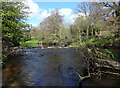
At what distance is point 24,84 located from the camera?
4441mm

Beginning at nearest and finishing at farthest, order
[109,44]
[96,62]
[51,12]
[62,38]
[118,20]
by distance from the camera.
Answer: [118,20], [96,62], [109,44], [62,38], [51,12]

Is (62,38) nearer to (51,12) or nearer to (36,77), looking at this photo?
(51,12)

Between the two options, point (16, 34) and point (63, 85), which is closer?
point (63, 85)

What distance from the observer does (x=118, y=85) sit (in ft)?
13.9

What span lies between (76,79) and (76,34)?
726 inches

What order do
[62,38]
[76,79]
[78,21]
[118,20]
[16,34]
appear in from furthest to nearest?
[78,21] < [62,38] < [16,34] < [118,20] < [76,79]

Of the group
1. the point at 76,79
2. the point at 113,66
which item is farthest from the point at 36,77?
the point at 113,66

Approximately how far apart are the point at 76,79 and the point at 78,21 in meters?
20.0

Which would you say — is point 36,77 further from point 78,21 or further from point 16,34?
point 78,21

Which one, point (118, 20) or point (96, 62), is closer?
point (118, 20)

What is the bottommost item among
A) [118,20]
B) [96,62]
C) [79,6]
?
[96,62]

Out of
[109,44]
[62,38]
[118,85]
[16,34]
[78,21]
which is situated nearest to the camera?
[118,85]

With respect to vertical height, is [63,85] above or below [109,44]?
below

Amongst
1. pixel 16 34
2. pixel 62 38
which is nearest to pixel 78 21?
pixel 62 38
